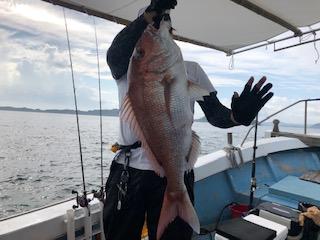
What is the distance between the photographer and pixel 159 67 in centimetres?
118

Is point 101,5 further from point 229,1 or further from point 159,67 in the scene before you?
point 159,67

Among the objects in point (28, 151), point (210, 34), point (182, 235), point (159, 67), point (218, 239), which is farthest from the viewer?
point (28, 151)

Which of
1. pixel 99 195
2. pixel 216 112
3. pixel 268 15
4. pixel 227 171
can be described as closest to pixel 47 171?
pixel 227 171

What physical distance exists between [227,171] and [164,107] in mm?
3188

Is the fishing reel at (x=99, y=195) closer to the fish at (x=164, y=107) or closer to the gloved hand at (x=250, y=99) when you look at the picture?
the fish at (x=164, y=107)

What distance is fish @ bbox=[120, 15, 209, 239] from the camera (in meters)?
1.18

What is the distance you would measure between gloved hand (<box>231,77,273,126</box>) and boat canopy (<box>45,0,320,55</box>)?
173 cm

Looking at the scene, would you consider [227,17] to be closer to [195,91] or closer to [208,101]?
[208,101]

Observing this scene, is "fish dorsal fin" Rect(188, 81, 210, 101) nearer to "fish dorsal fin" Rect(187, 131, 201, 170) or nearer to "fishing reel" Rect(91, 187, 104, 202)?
"fish dorsal fin" Rect(187, 131, 201, 170)

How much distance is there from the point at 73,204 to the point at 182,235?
112 cm

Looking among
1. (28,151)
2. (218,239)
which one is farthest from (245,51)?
(28,151)

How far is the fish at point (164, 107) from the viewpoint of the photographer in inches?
46.6

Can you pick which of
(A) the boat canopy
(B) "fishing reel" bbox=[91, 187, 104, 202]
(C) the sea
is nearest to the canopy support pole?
(A) the boat canopy

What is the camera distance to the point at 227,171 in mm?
4156
